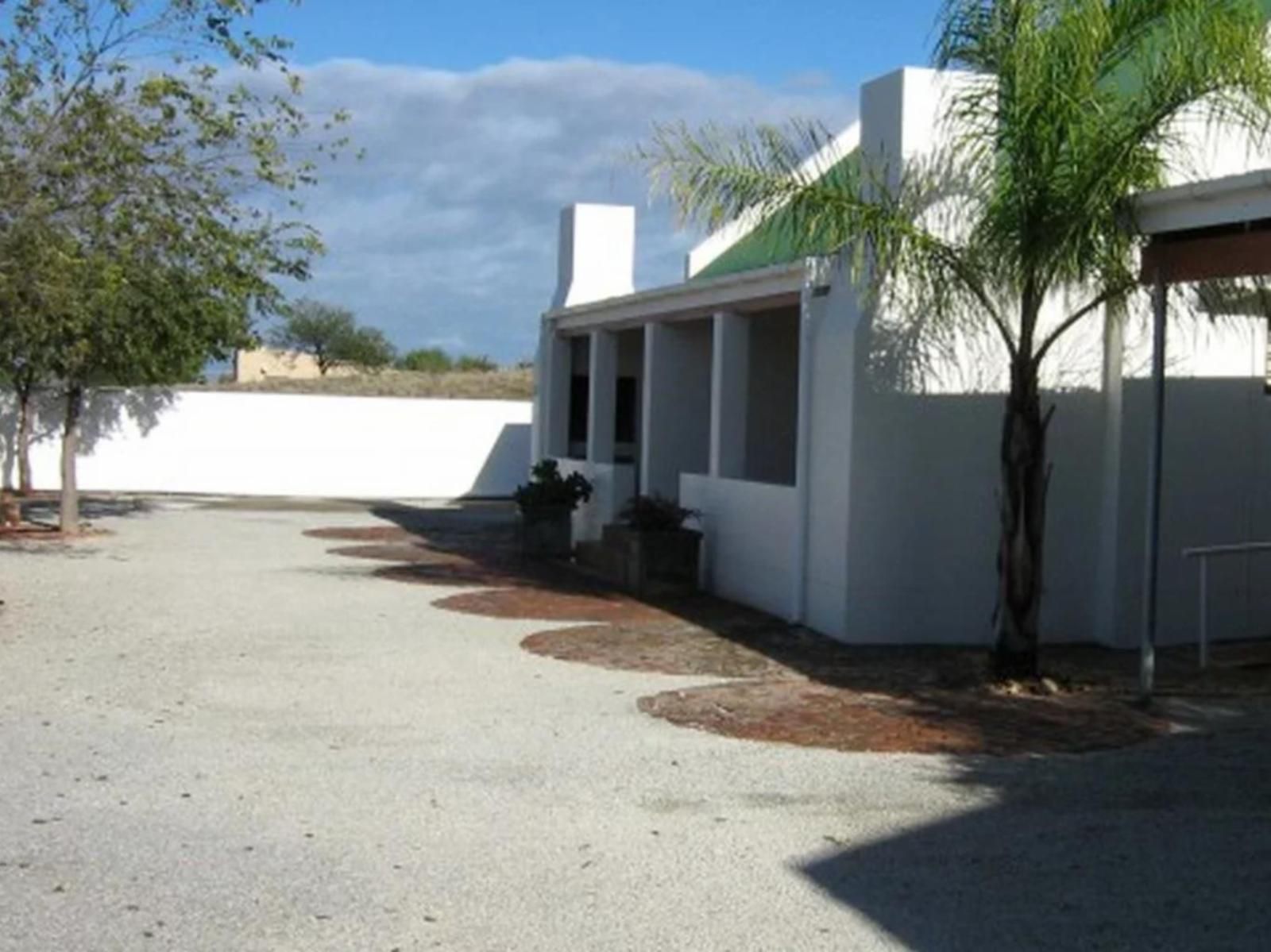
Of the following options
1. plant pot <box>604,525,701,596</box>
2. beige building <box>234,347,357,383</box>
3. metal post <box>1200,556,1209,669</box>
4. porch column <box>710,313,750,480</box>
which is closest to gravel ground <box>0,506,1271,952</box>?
metal post <box>1200,556,1209,669</box>

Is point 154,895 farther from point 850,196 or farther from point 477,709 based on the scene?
point 850,196

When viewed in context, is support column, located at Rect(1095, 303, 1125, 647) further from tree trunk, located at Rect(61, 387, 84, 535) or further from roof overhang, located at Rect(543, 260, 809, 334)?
tree trunk, located at Rect(61, 387, 84, 535)

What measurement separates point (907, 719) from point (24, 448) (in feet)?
83.0

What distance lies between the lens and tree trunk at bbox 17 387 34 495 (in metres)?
32.3

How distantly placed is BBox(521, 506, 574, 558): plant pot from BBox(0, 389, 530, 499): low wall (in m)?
14.5

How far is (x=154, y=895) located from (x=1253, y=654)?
10.1 m

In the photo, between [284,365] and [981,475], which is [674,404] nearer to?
[981,475]

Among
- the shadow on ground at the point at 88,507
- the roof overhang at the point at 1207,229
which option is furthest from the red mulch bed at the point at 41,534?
the roof overhang at the point at 1207,229

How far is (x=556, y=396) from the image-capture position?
25812 millimetres

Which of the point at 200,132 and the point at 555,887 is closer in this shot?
the point at 555,887

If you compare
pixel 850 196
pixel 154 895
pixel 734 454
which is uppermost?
pixel 850 196

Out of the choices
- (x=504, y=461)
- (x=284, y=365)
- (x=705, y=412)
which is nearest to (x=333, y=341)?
(x=284, y=365)

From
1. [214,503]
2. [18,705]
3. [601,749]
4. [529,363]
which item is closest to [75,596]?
[18,705]

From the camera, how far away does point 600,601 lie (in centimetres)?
1767
